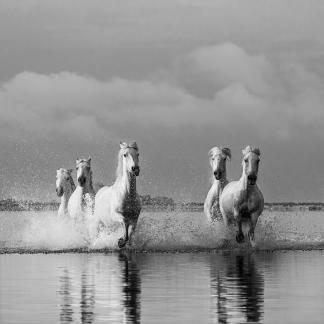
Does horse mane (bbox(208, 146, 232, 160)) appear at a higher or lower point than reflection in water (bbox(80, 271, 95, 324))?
higher

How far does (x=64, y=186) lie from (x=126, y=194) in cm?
713

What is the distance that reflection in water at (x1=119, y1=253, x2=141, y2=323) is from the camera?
14.8 meters

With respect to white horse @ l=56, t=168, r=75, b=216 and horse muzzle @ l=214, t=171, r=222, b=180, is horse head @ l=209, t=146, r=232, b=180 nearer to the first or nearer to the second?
horse muzzle @ l=214, t=171, r=222, b=180

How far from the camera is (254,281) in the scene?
64.1ft

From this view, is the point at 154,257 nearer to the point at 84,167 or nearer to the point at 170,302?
the point at 84,167

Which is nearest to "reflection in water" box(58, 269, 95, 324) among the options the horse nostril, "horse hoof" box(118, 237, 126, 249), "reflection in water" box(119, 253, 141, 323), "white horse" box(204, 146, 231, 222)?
"reflection in water" box(119, 253, 141, 323)

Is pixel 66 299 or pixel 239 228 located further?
pixel 239 228

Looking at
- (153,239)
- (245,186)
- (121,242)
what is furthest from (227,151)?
(121,242)

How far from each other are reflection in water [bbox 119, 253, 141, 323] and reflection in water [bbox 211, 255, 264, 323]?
39.7 inches

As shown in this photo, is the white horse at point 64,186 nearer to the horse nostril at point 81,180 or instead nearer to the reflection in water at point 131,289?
the horse nostril at point 81,180

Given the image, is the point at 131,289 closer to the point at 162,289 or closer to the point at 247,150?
the point at 162,289

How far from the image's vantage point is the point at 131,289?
18109 millimetres

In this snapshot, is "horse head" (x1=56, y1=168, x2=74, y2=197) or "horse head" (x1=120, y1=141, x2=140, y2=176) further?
"horse head" (x1=56, y1=168, x2=74, y2=197)

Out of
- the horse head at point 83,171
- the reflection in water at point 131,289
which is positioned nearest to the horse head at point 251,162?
the reflection in water at point 131,289
